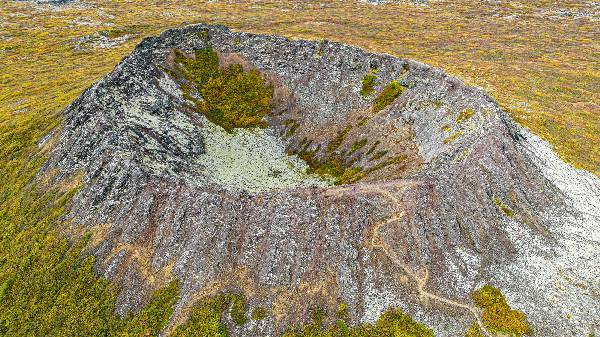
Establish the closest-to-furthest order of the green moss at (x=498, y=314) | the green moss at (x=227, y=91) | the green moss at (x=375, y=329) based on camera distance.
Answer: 1. the green moss at (x=498, y=314)
2. the green moss at (x=375, y=329)
3. the green moss at (x=227, y=91)

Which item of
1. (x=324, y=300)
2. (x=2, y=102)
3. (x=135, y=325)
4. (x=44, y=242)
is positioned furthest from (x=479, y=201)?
(x=2, y=102)

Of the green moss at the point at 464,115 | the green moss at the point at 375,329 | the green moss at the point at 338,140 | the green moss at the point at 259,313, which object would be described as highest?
the green moss at the point at 464,115

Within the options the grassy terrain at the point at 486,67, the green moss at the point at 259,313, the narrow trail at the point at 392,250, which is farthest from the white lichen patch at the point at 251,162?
the grassy terrain at the point at 486,67

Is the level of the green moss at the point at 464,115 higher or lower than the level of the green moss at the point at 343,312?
higher

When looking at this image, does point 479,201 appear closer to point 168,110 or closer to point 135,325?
point 135,325

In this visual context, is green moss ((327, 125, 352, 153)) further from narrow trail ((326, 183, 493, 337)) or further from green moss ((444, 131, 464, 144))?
narrow trail ((326, 183, 493, 337))

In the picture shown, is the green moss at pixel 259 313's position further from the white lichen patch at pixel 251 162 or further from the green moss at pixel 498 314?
the green moss at pixel 498 314

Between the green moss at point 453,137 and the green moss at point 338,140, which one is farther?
the green moss at point 338,140
